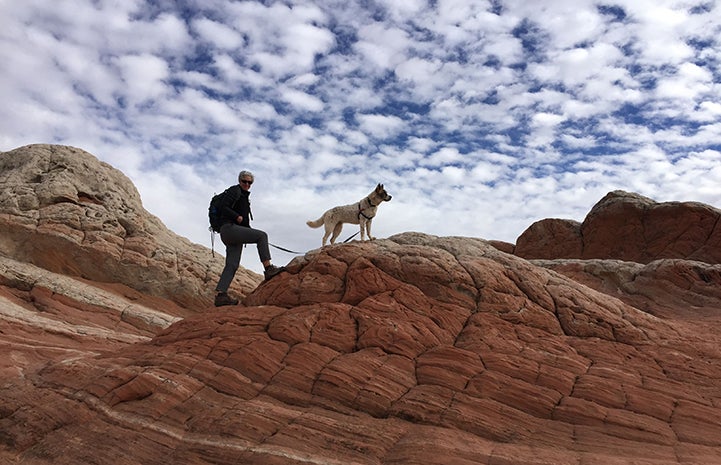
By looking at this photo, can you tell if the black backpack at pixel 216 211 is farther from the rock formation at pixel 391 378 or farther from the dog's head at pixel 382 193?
the dog's head at pixel 382 193

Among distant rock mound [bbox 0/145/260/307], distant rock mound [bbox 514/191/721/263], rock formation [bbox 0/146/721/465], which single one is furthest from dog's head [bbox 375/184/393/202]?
distant rock mound [bbox 514/191/721/263]

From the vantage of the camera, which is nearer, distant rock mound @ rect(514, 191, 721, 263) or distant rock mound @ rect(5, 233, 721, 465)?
distant rock mound @ rect(5, 233, 721, 465)

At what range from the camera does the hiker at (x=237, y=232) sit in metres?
12.2

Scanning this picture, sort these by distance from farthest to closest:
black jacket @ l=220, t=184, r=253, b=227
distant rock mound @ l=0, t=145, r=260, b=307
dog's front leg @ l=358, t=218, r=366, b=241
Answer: distant rock mound @ l=0, t=145, r=260, b=307
dog's front leg @ l=358, t=218, r=366, b=241
black jacket @ l=220, t=184, r=253, b=227

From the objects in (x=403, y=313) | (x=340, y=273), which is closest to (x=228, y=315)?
(x=340, y=273)

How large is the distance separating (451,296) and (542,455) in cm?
456

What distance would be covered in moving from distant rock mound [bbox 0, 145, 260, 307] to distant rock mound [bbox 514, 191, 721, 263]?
22.9 meters

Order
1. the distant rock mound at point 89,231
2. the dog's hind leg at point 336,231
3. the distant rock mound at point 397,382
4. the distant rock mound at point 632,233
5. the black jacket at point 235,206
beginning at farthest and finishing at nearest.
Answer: the distant rock mound at point 632,233 → the distant rock mound at point 89,231 → the dog's hind leg at point 336,231 → the black jacket at point 235,206 → the distant rock mound at point 397,382

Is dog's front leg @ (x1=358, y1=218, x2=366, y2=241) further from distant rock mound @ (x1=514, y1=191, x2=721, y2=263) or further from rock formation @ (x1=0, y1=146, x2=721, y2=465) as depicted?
distant rock mound @ (x1=514, y1=191, x2=721, y2=263)

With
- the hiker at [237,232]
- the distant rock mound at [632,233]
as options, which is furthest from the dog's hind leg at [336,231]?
the distant rock mound at [632,233]

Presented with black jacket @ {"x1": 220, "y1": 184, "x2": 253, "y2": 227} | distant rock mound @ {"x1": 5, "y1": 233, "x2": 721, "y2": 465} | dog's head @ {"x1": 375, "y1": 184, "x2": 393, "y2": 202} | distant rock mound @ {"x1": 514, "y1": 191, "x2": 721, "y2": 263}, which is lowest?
distant rock mound @ {"x1": 5, "y1": 233, "x2": 721, "y2": 465}

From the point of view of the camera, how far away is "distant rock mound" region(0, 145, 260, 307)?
21188 mm

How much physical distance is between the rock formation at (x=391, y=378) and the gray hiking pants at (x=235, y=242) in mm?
787

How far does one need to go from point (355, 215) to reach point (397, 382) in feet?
31.7
